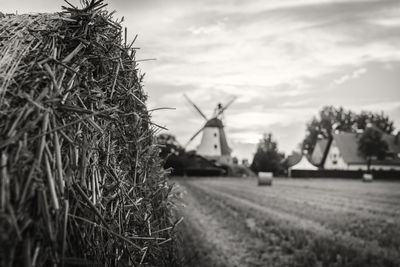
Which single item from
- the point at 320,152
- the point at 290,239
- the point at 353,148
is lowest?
the point at 290,239

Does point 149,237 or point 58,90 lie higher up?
point 58,90

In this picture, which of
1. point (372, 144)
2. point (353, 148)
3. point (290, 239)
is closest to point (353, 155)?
point (353, 148)

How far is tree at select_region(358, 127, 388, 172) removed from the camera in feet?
267

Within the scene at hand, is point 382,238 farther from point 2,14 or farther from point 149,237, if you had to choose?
point 2,14

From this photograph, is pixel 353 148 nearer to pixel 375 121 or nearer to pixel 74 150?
pixel 375 121

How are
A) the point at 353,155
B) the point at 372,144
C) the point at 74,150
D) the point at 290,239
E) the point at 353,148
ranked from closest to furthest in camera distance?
1. the point at 74,150
2. the point at 290,239
3. the point at 372,144
4. the point at 353,155
5. the point at 353,148

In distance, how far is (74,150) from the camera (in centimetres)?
244

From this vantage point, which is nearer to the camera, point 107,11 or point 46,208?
point 46,208

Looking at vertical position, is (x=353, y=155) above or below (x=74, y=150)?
above

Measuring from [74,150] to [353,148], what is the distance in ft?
315

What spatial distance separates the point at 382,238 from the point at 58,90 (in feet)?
34.5

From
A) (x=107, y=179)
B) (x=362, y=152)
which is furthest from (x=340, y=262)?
(x=362, y=152)

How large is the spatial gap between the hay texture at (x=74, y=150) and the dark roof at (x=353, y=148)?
90113 mm

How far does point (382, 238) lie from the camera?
10.9 m
